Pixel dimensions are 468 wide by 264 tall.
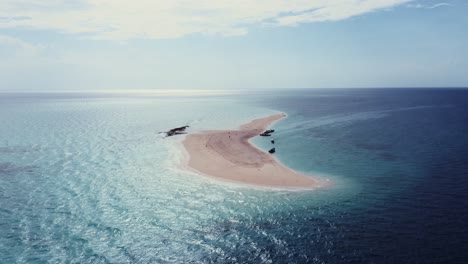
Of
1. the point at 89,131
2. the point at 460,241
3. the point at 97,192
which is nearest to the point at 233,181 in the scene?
the point at 97,192

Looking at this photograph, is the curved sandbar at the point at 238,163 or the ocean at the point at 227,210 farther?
the curved sandbar at the point at 238,163

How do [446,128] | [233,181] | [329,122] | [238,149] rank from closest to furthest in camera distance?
[233,181], [238,149], [446,128], [329,122]

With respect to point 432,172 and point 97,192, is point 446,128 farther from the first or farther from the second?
point 97,192

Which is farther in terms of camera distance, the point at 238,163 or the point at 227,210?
the point at 238,163

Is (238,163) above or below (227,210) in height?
above

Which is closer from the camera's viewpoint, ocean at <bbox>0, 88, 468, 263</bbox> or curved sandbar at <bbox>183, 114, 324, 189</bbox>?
ocean at <bbox>0, 88, 468, 263</bbox>

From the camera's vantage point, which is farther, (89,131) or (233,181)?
(89,131)

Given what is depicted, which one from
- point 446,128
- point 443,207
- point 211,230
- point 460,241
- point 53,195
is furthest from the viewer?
point 446,128
